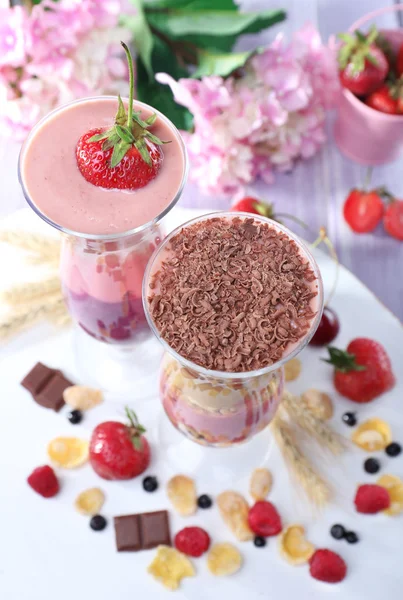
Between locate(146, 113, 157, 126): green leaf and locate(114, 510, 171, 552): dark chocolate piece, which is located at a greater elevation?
locate(146, 113, 157, 126): green leaf

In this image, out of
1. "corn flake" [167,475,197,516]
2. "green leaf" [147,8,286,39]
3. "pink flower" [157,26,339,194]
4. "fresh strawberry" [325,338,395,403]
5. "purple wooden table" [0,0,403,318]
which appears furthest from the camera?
"purple wooden table" [0,0,403,318]

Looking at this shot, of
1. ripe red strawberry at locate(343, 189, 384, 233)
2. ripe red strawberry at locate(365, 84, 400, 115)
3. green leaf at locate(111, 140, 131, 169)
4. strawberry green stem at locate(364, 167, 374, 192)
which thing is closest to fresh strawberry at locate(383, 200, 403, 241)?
ripe red strawberry at locate(343, 189, 384, 233)

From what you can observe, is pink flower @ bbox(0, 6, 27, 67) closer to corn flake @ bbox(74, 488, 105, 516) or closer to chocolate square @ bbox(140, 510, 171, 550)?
corn flake @ bbox(74, 488, 105, 516)

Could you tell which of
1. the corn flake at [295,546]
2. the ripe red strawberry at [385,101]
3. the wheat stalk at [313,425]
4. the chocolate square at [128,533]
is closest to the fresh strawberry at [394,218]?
the ripe red strawberry at [385,101]

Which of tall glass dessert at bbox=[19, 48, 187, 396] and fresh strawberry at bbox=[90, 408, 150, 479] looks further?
fresh strawberry at bbox=[90, 408, 150, 479]

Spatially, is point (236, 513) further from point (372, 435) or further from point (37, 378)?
point (37, 378)

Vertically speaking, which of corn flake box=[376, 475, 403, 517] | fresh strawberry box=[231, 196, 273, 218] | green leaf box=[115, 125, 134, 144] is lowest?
corn flake box=[376, 475, 403, 517]

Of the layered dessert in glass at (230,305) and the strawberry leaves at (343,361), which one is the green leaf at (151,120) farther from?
the strawberry leaves at (343,361)
